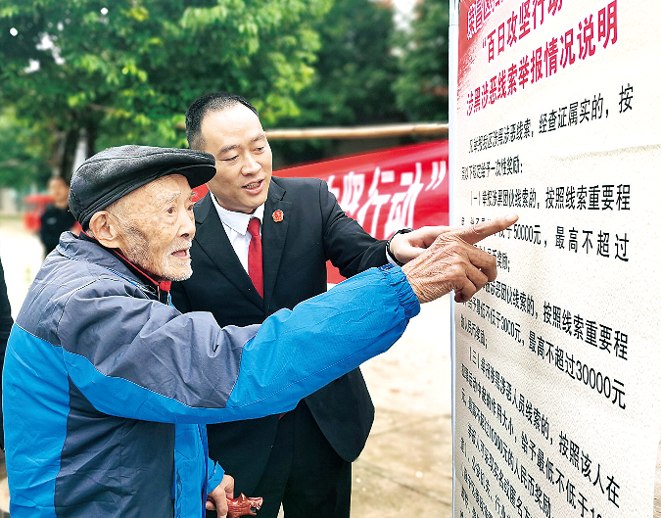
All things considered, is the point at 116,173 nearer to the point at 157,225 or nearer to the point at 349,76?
the point at 157,225

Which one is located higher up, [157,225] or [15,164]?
[15,164]

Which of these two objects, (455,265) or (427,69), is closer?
(455,265)

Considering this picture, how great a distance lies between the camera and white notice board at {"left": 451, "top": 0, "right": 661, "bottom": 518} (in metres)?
0.94

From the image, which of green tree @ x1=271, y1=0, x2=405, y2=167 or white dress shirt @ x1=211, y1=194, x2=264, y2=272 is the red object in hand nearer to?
white dress shirt @ x1=211, y1=194, x2=264, y2=272

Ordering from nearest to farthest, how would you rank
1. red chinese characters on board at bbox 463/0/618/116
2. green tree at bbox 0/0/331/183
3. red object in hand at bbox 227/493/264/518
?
red chinese characters on board at bbox 463/0/618/116, red object in hand at bbox 227/493/264/518, green tree at bbox 0/0/331/183

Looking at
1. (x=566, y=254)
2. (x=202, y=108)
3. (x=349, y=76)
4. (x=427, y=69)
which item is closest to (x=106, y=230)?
(x=202, y=108)

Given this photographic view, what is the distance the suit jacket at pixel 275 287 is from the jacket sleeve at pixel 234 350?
90cm

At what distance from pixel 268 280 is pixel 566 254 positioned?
1.25 meters

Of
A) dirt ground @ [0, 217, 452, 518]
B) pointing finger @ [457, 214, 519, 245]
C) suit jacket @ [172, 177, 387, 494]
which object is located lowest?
dirt ground @ [0, 217, 452, 518]

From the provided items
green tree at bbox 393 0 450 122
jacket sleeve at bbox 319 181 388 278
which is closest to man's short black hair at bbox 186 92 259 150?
jacket sleeve at bbox 319 181 388 278

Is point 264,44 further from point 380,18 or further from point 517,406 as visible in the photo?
point 380,18

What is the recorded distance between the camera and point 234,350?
1.25 meters

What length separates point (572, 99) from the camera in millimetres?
1147

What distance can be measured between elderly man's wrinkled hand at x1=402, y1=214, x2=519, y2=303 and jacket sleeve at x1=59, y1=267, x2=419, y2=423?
60 mm
